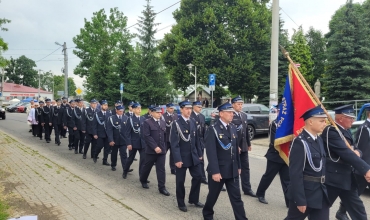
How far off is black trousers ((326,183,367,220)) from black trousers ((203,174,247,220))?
4.01ft

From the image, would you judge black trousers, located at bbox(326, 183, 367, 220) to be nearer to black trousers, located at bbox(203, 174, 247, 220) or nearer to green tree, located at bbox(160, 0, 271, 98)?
black trousers, located at bbox(203, 174, 247, 220)

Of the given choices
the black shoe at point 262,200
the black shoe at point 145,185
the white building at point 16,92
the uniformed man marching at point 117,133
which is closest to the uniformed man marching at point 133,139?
the uniformed man marching at point 117,133

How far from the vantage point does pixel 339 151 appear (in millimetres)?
3996

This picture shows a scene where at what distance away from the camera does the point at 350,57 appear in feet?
68.8

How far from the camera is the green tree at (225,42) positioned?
102 feet

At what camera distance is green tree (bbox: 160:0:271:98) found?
3109 centimetres

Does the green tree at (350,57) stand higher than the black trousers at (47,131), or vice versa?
the green tree at (350,57)

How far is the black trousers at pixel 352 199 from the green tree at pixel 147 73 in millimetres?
29870

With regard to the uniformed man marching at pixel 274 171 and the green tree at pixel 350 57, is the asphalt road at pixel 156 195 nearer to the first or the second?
the uniformed man marching at pixel 274 171

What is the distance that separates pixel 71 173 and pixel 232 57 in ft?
84.7

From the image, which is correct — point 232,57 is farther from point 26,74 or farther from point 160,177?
point 26,74

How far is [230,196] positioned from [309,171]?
1490 millimetres

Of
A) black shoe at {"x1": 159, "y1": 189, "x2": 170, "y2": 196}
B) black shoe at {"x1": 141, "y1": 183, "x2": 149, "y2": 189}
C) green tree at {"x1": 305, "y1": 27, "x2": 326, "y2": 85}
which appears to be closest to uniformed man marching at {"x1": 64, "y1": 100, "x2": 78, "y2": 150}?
black shoe at {"x1": 141, "y1": 183, "x2": 149, "y2": 189}

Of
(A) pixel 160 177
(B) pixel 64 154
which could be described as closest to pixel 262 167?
(A) pixel 160 177
